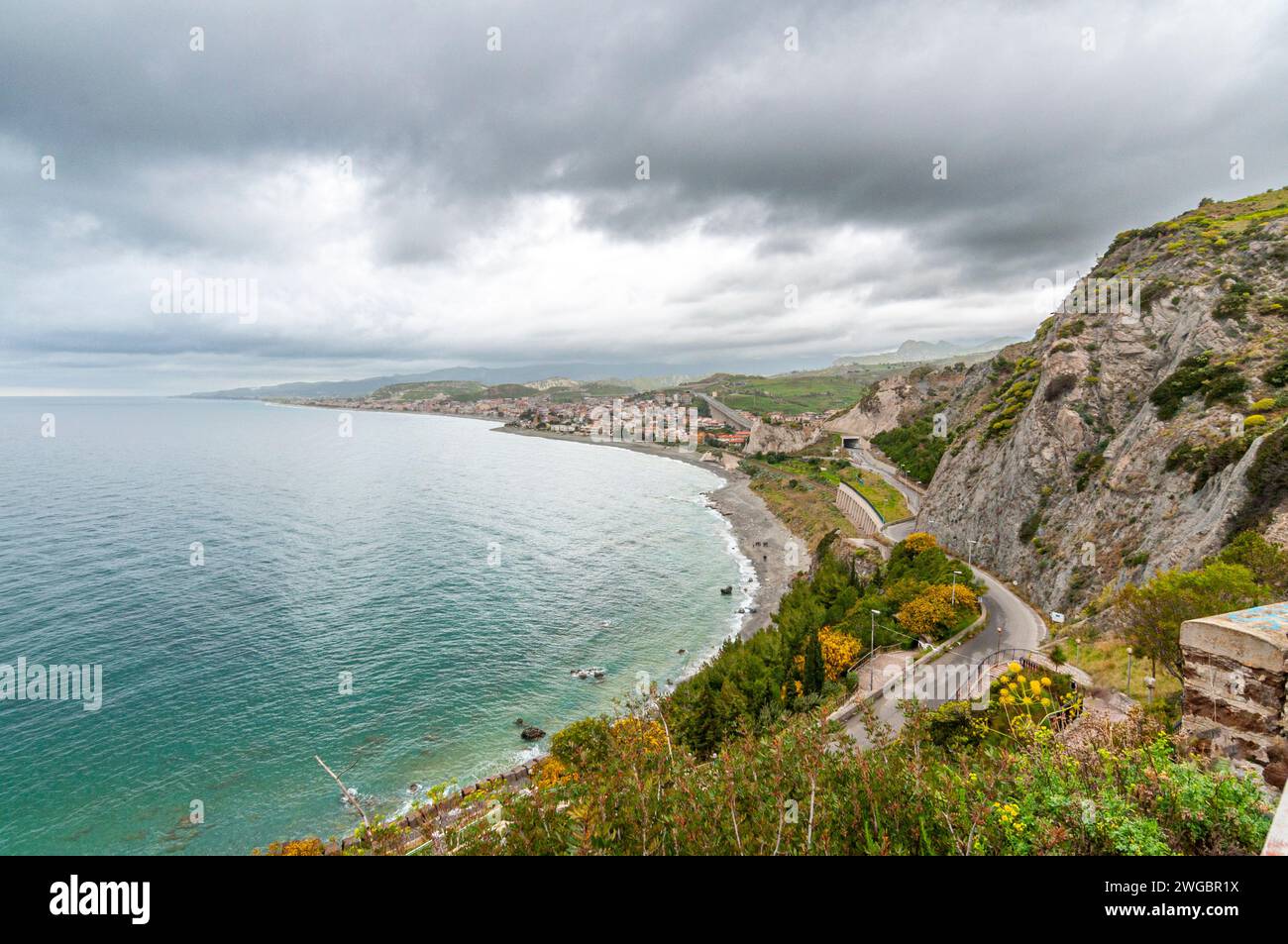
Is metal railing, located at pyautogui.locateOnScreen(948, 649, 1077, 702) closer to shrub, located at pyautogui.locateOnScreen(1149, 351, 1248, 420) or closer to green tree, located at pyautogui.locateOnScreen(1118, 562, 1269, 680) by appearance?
green tree, located at pyautogui.locateOnScreen(1118, 562, 1269, 680)

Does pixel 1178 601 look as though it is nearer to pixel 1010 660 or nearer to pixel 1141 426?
pixel 1010 660

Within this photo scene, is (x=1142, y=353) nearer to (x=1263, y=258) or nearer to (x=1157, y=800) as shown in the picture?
(x=1263, y=258)

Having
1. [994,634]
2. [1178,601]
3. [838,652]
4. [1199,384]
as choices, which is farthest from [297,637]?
[1199,384]

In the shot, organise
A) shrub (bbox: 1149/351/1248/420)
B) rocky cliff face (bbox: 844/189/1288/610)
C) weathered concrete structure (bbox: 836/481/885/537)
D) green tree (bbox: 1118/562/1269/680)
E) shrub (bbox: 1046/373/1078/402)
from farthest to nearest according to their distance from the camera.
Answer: weathered concrete structure (bbox: 836/481/885/537), shrub (bbox: 1046/373/1078/402), shrub (bbox: 1149/351/1248/420), rocky cliff face (bbox: 844/189/1288/610), green tree (bbox: 1118/562/1269/680)

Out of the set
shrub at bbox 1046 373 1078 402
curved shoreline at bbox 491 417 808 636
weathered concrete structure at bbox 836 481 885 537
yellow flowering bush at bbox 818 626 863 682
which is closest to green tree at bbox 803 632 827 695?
yellow flowering bush at bbox 818 626 863 682

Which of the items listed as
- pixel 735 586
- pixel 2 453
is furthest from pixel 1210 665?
pixel 2 453

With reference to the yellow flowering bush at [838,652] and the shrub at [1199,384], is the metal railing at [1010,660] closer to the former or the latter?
the yellow flowering bush at [838,652]

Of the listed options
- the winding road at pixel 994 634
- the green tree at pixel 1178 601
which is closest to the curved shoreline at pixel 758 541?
the winding road at pixel 994 634
